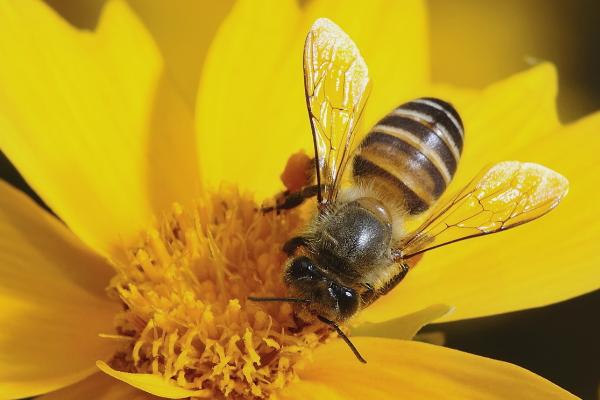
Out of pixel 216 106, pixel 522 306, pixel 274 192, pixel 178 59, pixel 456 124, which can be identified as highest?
pixel 178 59

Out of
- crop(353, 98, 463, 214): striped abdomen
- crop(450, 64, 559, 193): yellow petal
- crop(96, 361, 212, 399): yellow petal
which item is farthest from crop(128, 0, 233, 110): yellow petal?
crop(96, 361, 212, 399): yellow petal

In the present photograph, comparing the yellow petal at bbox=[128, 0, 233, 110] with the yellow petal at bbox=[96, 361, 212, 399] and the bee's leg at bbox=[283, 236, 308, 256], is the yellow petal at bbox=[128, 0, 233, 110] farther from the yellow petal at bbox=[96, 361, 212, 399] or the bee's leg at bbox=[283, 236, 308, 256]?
the yellow petal at bbox=[96, 361, 212, 399]

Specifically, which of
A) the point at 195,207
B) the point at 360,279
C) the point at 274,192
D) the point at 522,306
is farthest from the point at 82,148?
the point at 522,306

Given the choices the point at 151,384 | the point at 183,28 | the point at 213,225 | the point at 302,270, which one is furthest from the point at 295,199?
the point at 183,28

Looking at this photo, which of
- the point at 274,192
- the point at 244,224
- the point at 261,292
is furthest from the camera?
the point at 274,192

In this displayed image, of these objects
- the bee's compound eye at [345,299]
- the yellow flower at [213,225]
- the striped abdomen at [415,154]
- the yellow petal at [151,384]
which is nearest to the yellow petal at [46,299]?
the yellow flower at [213,225]

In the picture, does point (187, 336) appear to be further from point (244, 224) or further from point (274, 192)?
point (274, 192)

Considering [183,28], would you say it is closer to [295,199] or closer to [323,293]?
[295,199]
